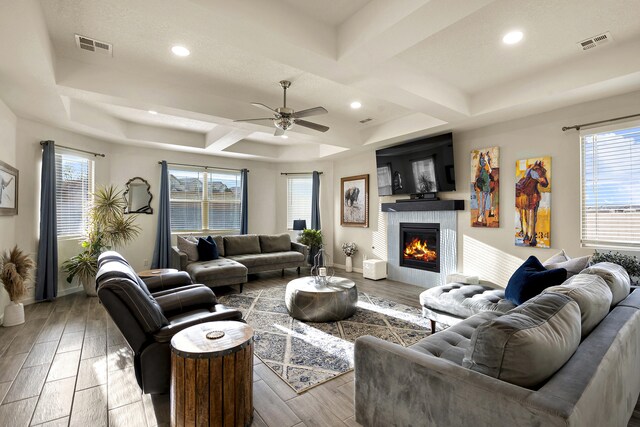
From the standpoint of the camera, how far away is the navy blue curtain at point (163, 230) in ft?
20.6

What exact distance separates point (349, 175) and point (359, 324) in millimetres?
4111

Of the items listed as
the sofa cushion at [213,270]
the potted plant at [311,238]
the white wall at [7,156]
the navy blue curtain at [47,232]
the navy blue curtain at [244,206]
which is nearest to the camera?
the white wall at [7,156]

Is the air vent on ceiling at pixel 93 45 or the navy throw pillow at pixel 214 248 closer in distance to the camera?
the air vent on ceiling at pixel 93 45

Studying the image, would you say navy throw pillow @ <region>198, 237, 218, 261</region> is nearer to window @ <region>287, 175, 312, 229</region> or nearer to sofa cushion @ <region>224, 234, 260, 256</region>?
sofa cushion @ <region>224, 234, 260, 256</region>

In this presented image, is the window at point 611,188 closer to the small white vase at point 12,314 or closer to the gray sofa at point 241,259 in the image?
the gray sofa at point 241,259

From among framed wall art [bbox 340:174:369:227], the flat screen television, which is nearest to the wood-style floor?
the flat screen television

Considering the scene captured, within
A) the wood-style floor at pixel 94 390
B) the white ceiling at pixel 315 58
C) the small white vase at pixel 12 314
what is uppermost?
the white ceiling at pixel 315 58

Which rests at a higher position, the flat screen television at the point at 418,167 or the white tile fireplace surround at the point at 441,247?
the flat screen television at the point at 418,167

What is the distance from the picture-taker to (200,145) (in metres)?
6.38

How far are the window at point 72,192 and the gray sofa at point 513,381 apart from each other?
5.57 metres

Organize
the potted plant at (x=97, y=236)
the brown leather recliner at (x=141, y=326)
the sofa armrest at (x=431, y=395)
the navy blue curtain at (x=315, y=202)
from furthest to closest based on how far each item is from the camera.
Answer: the navy blue curtain at (x=315, y=202) < the potted plant at (x=97, y=236) < the brown leather recliner at (x=141, y=326) < the sofa armrest at (x=431, y=395)

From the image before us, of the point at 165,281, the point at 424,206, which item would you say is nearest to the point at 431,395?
the point at 165,281

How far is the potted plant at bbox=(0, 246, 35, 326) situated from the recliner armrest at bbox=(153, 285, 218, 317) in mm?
1976

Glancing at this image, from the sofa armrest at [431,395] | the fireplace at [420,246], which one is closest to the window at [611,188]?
the fireplace at [420,246]
